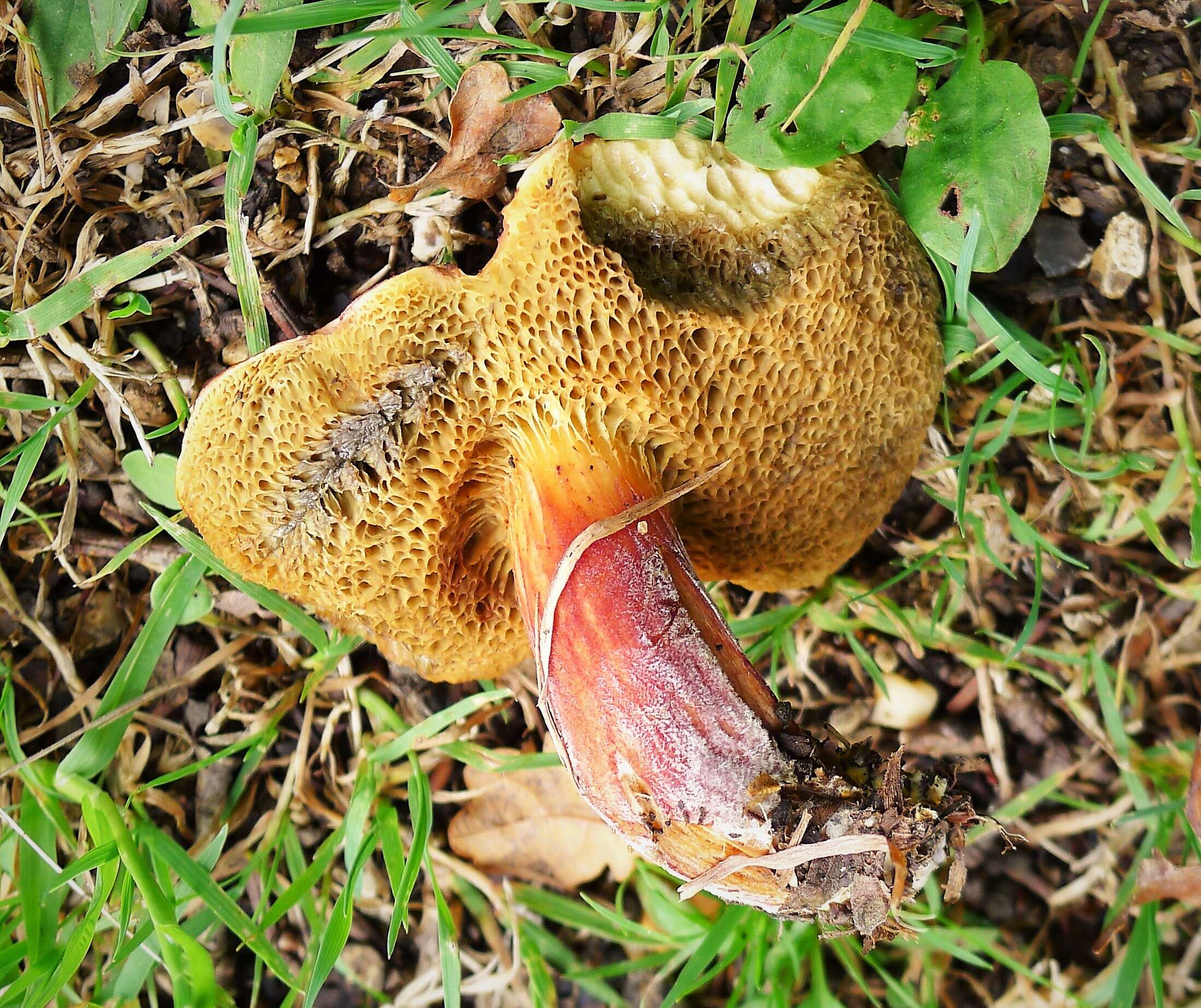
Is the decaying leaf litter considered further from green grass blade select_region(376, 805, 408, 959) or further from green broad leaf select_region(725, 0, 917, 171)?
green broad leaf select_region(725, 0, 917, 171)

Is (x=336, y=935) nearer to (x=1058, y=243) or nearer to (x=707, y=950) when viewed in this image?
(x=707, y=950)

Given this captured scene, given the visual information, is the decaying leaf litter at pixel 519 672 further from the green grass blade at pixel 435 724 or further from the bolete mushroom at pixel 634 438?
the bolete mushroom at pixel 634 438

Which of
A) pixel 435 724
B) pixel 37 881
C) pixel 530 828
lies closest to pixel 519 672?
pixel 435 724

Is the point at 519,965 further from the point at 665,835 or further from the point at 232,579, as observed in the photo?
the point at 232,579

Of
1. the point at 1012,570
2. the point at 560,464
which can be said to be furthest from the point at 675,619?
the point at 1012,570

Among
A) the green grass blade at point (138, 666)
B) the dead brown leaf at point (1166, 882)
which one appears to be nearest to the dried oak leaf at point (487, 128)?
the green grass blade at point (138, 666)

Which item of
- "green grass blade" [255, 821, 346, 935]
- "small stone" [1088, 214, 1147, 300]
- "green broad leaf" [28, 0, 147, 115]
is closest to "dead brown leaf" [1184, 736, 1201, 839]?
"small stone" [1088, 214, 1147, 300]
